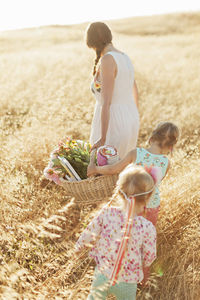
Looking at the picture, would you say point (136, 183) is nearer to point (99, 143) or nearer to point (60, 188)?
point (99, 143)

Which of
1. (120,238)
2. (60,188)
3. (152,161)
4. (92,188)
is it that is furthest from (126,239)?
(60,188)

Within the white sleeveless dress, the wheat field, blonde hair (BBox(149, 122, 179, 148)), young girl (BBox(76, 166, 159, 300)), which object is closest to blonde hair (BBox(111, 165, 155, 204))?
young girl (BBox(76, 166, 159, 300))

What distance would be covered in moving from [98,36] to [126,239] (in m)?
1.82

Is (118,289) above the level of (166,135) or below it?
below

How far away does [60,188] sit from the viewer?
142 inches

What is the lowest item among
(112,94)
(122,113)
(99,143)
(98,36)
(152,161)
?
(152,161)

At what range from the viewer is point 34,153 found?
155 inches

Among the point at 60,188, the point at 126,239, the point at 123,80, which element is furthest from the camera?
the point at 60,188

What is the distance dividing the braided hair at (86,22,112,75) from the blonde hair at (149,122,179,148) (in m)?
0.96

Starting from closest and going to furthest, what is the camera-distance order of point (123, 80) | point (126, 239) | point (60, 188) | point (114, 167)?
point (126, 239), point (114, 167), point (123, 80), point (60, 188)

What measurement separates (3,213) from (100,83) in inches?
55.8

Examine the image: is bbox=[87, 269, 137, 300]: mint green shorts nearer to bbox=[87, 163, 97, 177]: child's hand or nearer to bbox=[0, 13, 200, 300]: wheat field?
bbox=[0, 13, 200, 300]: wheat field

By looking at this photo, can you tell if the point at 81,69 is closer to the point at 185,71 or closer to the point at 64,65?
the point at 64,65

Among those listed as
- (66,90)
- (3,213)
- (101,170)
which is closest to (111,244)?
(101,170)
